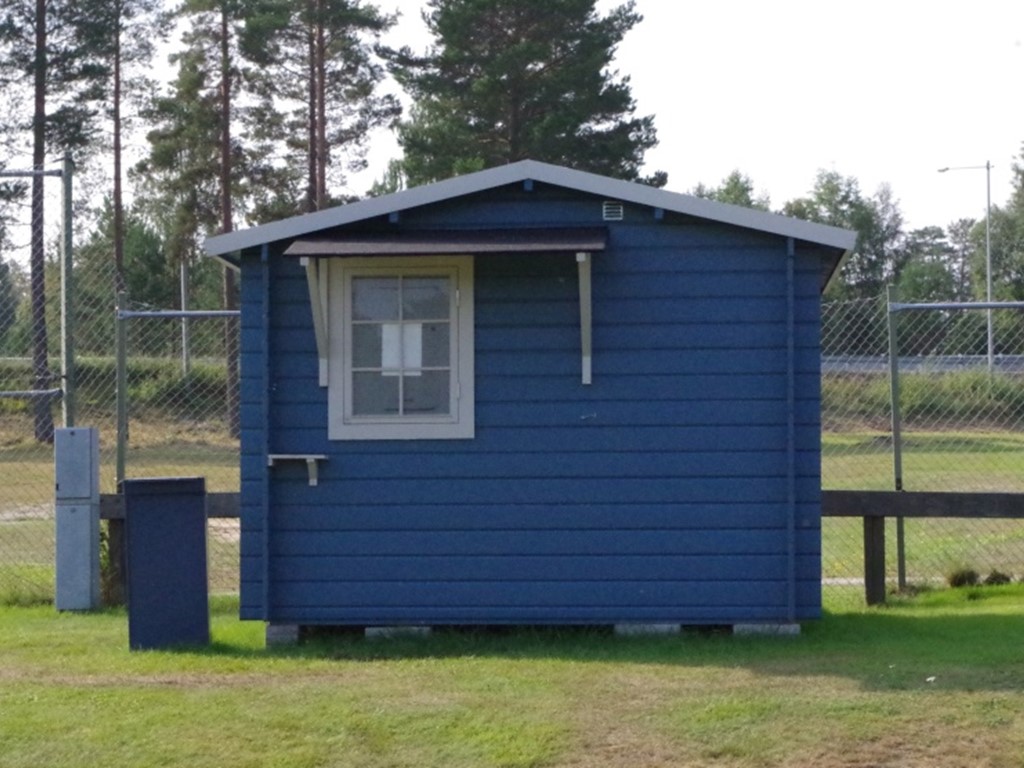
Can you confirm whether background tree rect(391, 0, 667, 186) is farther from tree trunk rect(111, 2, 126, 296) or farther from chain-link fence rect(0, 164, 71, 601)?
chain-link fence rect(0, 164, 71, 601)

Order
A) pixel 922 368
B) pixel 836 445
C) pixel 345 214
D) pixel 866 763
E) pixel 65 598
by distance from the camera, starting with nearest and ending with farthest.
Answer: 1. pixel 866 763
2. pixel 345 214
3. pixel 65 598
4. pixel 922 368
5. pixel 836 445

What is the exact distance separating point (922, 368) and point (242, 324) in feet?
19.6

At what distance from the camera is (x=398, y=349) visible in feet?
29.2

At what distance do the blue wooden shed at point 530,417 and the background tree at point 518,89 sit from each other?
896 inches

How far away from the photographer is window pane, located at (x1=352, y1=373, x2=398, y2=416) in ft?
29.3

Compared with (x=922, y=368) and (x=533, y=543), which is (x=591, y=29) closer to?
(x=922, y=368)

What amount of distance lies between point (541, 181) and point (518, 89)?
2369cm

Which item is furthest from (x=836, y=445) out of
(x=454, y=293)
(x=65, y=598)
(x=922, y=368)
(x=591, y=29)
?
(x=591, y=29)

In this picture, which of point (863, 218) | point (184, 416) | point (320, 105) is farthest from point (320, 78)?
point (863, 218)

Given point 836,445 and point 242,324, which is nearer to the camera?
point 242,324

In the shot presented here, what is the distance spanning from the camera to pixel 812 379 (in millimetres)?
8797

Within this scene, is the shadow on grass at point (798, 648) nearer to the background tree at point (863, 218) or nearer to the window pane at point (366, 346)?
the window pane at point (366, 346)

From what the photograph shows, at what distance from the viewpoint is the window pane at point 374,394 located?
29.3 ft

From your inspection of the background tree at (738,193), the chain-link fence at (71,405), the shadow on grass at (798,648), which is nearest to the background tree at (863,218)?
the background tree at (738,193)
